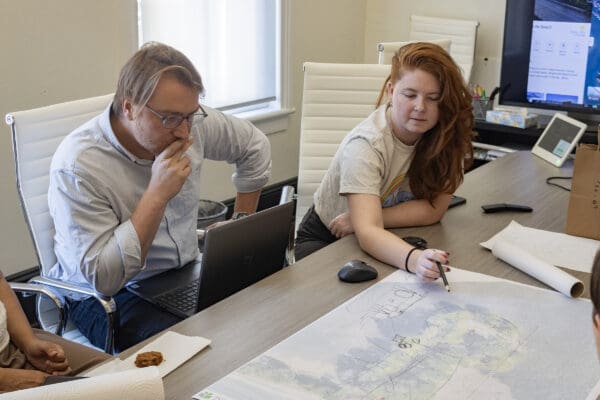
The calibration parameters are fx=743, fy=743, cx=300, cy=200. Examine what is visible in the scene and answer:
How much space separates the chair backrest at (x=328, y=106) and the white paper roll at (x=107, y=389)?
5.44ft

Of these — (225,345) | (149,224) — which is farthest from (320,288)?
(149,224)

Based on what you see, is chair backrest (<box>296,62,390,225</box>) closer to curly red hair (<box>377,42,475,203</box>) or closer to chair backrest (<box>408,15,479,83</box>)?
curly red hair (<box>377,42,475,203</box>)

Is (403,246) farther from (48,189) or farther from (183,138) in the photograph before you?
(48,189)

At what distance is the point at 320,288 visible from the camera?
5.20 ft

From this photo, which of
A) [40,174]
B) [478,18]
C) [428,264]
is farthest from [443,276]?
[478,18]

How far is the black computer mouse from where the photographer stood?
1612mm

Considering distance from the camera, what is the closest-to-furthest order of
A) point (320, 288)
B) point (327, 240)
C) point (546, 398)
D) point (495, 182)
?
1. point (546, 398)
2. point (320, 288)
3. point (327, 240)
4. point (495, 182)

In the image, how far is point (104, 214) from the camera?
1804mm

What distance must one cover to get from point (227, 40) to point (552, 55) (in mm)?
1589

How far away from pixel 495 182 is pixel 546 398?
4.24 feet

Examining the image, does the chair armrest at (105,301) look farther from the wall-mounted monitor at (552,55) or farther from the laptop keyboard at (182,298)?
the wall-mounted monitor at (552,55)

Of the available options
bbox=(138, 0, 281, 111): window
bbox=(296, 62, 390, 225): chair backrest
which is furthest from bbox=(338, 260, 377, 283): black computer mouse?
bbox=(138, 0, 281, 111): window

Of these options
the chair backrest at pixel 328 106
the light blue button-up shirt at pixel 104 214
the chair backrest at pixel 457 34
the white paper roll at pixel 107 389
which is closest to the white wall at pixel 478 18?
the chair backrest at pixel 457 34

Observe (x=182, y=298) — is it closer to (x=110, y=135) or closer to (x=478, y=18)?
(x=110, y=135)
